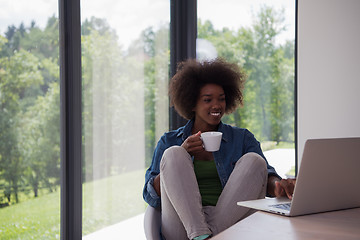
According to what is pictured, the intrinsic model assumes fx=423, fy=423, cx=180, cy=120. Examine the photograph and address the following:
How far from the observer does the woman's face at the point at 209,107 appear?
2.26 meters

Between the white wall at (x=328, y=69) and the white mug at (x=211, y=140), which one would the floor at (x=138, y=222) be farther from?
the white mug at (x=211, y=140)

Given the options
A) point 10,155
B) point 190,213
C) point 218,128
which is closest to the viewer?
point 190,213

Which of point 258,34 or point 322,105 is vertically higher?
point 258,34

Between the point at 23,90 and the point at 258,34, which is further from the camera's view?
the point at 258,34

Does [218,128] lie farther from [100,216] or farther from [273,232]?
[273,232]

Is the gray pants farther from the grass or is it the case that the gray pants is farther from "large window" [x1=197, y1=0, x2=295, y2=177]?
"large window" [x1=197, y1=0, x2=295, y2=177]

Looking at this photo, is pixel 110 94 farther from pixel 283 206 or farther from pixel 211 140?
pixel 283 206

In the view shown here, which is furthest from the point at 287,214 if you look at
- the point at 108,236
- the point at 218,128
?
the point at 108,236

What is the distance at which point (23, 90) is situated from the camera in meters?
2.15

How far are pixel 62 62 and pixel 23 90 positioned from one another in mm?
289

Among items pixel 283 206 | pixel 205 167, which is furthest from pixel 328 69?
pixel 283 206

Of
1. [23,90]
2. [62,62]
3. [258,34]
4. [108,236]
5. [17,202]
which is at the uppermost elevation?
[258,34]

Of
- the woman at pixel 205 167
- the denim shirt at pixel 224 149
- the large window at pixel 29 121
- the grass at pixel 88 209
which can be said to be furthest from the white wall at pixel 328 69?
the large window at pixel 29 121

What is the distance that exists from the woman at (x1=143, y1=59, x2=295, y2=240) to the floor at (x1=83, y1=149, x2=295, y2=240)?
75cm
